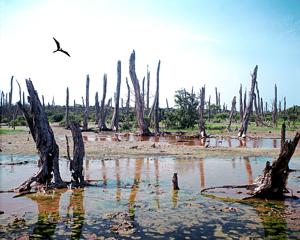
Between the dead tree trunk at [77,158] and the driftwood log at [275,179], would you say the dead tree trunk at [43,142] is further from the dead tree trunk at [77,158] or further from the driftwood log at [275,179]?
the driftwood log at [275,179]

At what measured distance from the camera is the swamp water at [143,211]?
26.9ft

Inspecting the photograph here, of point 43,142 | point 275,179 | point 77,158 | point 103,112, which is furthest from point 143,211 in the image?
point 103,112

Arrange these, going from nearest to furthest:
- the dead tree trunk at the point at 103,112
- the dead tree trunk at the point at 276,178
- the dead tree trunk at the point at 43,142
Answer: the dead tree trunk at the point at 276,178 < the dead tree trunk at the point at 43,142 < the dead tree trunk at the point at 103,112

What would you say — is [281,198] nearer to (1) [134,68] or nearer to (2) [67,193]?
(2) [67,193]

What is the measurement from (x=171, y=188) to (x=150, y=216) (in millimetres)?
3550

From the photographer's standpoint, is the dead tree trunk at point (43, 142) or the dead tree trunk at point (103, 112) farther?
the dead tree trunk at point (103, 112)

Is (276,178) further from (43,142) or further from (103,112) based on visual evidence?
(103,112)

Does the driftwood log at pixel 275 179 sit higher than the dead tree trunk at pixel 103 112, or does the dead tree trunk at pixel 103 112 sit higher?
the dead tree trunk at pixel 103 112

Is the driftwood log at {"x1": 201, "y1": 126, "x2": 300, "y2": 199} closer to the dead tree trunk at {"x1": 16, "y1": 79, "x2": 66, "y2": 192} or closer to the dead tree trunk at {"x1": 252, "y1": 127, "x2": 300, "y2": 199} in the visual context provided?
the dead tree trunk at {"x1": 252, "y1": 127, "x2": 300, "y2": 199}

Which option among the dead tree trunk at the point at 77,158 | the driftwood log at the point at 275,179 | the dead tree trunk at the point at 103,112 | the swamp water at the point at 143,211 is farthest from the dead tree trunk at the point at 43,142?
the dead tree trunk at the point at 103,112

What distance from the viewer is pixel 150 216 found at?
30.9ft

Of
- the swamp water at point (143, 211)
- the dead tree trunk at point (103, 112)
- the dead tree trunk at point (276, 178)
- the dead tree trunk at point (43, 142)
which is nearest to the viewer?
the swamp water at point (143, 211)

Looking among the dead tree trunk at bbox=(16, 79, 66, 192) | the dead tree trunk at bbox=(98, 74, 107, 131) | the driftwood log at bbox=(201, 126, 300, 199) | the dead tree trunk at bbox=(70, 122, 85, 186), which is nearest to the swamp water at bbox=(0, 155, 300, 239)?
the driftwood log at bbox=(201, 126, 300, 199)

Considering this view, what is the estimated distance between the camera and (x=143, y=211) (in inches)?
390
